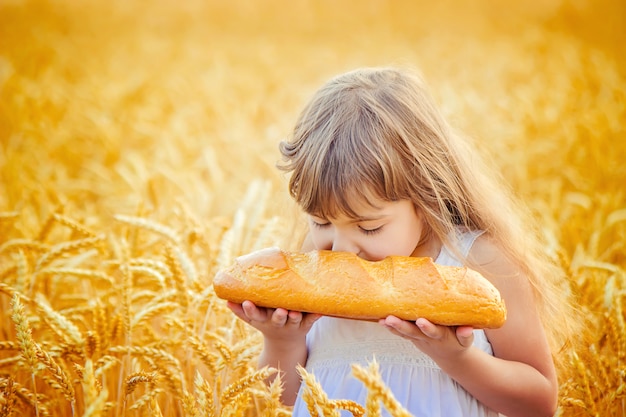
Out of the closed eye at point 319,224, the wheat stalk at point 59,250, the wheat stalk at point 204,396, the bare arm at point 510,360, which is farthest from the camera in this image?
the wheat stalk at point 59,250

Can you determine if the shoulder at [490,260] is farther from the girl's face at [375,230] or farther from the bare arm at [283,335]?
the bare arm at [283,335]

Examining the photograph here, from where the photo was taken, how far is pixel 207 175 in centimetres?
476

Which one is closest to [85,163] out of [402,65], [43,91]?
[43,91]

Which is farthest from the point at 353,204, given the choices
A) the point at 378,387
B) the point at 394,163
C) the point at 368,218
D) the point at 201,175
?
the point at 201,175

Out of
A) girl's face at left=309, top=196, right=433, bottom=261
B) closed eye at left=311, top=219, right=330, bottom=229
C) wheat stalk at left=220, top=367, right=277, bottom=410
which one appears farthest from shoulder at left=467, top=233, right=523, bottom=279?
wheat stalk at left=220, top=367, right=277, bottom=410

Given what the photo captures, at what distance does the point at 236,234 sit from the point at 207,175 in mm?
2403

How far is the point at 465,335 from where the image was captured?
1403 mm

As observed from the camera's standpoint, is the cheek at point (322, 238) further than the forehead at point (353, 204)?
Yes

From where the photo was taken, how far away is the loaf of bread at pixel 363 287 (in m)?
1.38

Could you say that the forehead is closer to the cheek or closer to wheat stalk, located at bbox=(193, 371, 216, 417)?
the cheek

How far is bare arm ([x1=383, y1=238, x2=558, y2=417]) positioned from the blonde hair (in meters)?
0.07

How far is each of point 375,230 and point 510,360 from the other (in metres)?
0.51

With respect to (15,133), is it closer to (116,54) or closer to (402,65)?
(402,65)

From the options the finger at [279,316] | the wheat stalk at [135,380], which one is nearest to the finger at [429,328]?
the finger at [279,316]
